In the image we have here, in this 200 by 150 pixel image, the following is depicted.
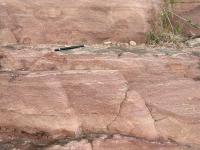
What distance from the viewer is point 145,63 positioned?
5.39 m

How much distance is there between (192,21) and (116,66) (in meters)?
1.74

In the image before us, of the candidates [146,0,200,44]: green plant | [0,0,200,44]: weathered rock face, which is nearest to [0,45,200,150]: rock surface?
[0,0,200,44]: weathered rock face

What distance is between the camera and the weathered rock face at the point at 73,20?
239 inches

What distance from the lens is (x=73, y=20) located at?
6.19 meters

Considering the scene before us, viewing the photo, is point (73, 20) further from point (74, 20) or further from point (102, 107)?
point (102, 107)

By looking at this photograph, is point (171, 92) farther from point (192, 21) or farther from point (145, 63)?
point (192, 21)

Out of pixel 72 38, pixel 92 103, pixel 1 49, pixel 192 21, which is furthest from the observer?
pixel 192 21

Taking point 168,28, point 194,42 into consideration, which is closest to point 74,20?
point 168,28

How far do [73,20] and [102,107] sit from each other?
4.85ft

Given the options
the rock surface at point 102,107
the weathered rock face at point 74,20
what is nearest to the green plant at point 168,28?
the weathered rock face at point 74,20

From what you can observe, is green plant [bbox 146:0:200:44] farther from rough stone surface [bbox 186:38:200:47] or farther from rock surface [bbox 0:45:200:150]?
rock surface [bbox 0:45:200:150]

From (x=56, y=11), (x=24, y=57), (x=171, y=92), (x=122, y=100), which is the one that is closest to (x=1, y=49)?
(x=24, y=57)

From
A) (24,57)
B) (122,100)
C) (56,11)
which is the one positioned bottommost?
(122,100)

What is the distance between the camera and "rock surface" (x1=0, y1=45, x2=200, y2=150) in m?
5.10
